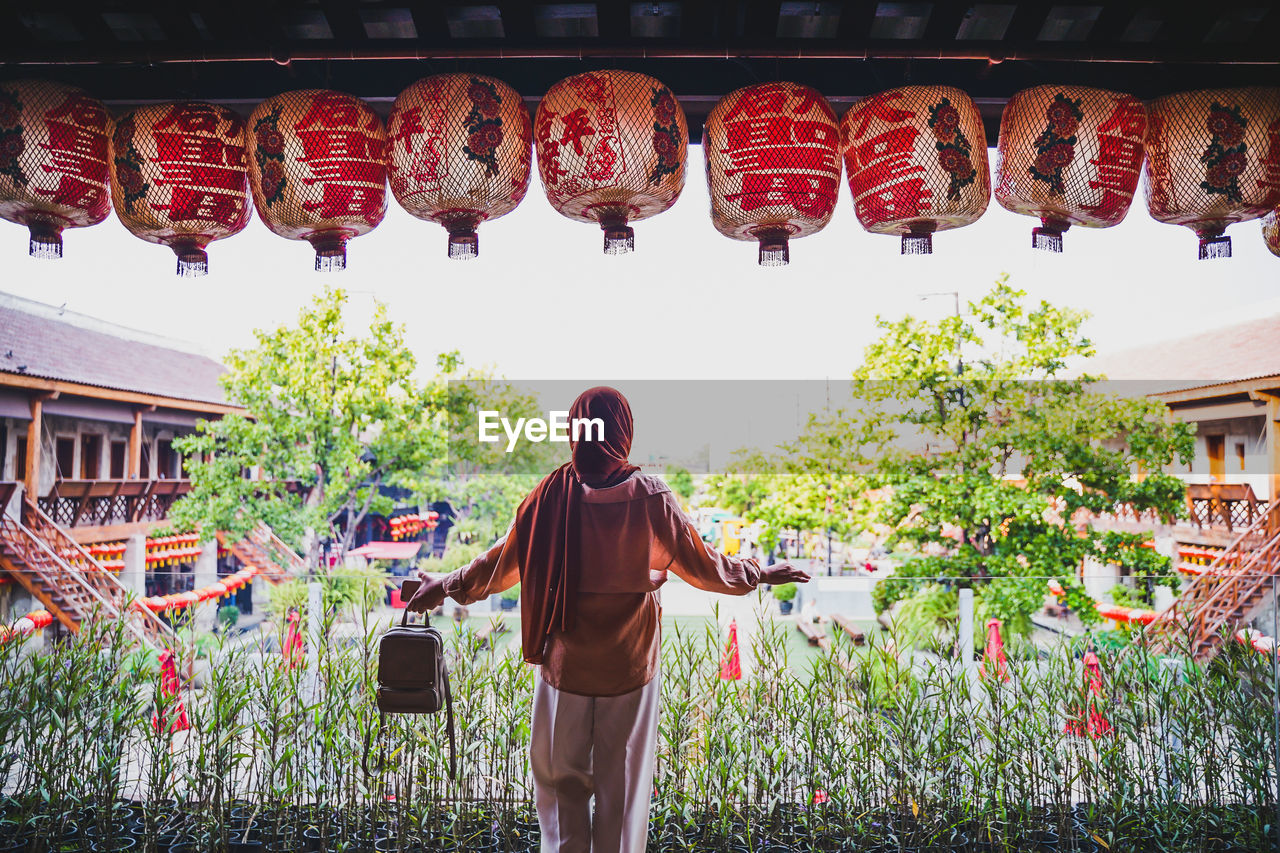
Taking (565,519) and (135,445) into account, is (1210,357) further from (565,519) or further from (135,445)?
(135,445)

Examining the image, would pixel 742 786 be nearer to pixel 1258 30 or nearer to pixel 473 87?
pixel 473 87

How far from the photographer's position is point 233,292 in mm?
15867

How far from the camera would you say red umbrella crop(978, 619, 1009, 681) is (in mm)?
1883

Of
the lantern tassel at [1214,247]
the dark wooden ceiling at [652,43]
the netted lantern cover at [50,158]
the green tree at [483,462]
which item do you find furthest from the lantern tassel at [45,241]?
the green tree at [483,462]

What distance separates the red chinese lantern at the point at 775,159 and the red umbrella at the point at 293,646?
1.57 meters

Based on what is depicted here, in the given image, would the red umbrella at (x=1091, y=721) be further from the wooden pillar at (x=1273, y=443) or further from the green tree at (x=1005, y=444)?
the wooden pillar at (x=1273, y=443)

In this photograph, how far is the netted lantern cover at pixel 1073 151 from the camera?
161 centimetres

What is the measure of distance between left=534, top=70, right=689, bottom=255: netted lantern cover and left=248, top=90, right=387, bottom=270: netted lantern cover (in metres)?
0.39

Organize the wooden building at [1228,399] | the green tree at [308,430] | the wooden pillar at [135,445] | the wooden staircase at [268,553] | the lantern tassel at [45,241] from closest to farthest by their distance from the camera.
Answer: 1. the lantern tassel at [45,241]
2. the wooden building at [1228,399]
3. the wooden pillar at [135,445]
4. the green tree at [308,430]
5. the wooden staircase at [268,553]

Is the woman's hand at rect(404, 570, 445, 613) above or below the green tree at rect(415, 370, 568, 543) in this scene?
below

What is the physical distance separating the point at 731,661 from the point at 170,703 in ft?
4.76

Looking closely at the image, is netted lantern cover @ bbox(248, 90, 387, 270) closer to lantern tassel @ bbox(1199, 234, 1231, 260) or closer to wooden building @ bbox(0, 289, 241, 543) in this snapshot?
lantern tassel @ bbox(1199, 234, 1231, 260)

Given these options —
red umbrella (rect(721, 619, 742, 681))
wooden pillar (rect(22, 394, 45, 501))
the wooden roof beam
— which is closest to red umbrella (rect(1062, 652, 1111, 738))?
red umbrella (rect(721, 619, 742, 681))

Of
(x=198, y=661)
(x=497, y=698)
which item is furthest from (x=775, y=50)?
(x=198, y=661)
